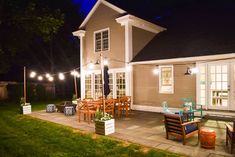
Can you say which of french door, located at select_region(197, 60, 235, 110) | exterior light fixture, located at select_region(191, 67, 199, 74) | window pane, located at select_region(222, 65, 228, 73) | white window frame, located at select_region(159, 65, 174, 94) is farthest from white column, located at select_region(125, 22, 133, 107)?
window pane, located at select_region(222, 65, 228, 73)

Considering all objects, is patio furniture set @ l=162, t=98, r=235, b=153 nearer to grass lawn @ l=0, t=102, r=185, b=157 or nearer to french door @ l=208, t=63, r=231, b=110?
grass lawn @ l=0, t=102, r=185, b=157

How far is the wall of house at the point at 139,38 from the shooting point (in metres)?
13.1

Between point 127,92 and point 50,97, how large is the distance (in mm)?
12760

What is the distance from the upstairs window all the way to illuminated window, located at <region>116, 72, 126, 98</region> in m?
2.23

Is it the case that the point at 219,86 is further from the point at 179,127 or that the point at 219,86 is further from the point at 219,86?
the point at 179,127

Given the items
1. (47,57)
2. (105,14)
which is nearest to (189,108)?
(105,14)

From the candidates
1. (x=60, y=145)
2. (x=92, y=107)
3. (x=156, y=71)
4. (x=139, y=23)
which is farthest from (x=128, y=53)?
(x=60, y=145)

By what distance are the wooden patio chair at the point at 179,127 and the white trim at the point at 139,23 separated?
26.0ft

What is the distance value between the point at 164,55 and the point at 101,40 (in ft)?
17.2

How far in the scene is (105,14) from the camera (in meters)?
14.2

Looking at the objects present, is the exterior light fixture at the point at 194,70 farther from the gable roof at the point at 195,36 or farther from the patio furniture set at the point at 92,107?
the patio furniture set at the point at 92,107

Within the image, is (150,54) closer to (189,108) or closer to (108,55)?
(108,55)

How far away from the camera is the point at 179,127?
6.04 metres

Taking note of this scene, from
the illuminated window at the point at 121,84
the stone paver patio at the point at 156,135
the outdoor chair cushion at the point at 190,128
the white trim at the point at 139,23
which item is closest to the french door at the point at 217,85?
the stone paver patio at the point at 156,135
